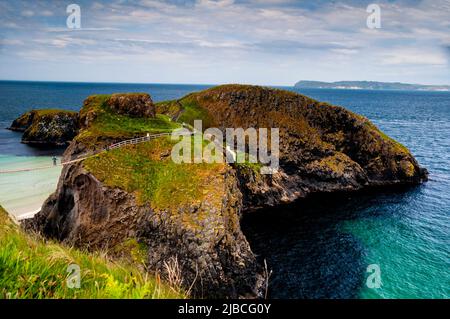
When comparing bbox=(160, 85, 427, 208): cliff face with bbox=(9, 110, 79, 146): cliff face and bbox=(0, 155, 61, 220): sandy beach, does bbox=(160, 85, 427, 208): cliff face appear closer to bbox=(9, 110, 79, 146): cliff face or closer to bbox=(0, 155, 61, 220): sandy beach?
bbox=(0, 155, 61, 220): sandy beach

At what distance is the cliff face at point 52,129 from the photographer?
109 meters

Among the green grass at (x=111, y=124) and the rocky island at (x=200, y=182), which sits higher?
the green grass at (x=111, y=124)

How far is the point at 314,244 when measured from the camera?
46406 millimetres

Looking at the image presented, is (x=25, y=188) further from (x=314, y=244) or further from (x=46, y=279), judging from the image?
(x=46, y=279)

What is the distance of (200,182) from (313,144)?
4203 centimetres

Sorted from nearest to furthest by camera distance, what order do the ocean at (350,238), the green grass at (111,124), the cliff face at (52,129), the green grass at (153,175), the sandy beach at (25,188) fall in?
the ocean at (350,238), the green grass at (153,175), the green grass at (111,124), the sandy beach at (25,188), the cliff face at (52,129)

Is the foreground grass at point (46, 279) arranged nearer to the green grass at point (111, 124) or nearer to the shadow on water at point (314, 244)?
the shadow on water at point (314, 244)

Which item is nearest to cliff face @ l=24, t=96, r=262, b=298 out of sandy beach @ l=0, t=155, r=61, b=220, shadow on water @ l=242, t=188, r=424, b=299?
shadow on water @ l=242, t=188, r=424, b=299

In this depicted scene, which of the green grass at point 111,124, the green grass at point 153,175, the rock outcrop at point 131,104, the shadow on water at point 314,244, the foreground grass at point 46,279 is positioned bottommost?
the shadow on water at point 314,244

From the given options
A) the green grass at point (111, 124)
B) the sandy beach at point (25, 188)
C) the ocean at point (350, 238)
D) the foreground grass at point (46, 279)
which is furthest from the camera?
the sandy beach at point (25, 188)

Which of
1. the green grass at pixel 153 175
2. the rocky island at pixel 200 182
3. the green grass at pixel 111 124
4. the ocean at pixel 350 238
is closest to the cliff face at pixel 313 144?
the rocky island at pixel 200 182

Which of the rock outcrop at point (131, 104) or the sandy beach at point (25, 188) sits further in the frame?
the rock outcrop at point (131, 104)

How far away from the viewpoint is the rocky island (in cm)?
3469

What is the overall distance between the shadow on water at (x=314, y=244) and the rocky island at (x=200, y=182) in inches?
142
